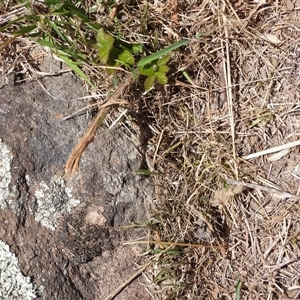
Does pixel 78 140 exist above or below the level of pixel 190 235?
above

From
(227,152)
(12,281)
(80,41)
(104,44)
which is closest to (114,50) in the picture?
(104,44)

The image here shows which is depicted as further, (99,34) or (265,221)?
(265,221)

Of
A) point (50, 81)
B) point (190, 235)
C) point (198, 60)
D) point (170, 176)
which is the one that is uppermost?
point (198, 60)

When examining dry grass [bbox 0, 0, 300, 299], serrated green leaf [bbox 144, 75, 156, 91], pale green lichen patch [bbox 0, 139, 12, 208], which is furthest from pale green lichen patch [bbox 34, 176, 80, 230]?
serrated green leaf [bbox 144, 75, 156, 91]

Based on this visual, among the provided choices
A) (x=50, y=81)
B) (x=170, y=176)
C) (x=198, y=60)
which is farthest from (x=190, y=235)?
(x=50, y=81)

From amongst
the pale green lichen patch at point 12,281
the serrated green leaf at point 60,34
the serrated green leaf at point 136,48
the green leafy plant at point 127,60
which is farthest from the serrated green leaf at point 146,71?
the pale green lichen patch at point 12,281

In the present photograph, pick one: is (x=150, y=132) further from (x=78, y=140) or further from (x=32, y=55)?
(x=32, y=55)

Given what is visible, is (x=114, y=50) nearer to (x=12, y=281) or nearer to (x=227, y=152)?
(x=227, y=152)
